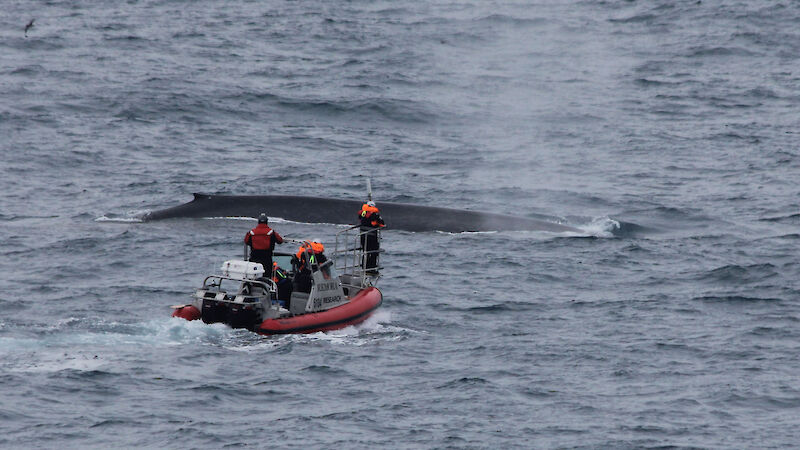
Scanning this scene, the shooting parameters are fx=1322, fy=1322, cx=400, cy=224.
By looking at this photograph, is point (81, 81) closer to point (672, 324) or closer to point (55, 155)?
point (55, 155)

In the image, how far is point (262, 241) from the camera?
25797 millimetres

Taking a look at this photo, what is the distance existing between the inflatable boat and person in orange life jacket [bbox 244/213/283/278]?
0.91 ft

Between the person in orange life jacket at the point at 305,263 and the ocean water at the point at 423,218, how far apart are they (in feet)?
4.42

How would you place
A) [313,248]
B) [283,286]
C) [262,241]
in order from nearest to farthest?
[262,241], [313,248], [283,286]

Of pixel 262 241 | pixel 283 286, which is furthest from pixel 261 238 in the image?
pixel 283 286

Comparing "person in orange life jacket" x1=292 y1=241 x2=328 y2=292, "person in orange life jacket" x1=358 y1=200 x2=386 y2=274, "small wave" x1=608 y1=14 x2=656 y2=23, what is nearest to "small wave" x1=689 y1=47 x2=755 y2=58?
"small wave" x1=608 y1=14 x2=656 y2=23

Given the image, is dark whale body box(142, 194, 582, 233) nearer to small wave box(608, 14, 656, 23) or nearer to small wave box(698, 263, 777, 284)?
small wave box(698, 263, 777, 284)

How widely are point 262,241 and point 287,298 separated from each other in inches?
53.1

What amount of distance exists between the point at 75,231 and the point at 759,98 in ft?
109

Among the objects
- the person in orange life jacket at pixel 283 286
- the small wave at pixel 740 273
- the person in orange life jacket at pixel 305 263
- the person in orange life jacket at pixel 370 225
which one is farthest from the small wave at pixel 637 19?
the person in orange life jacket at pixel 283 286

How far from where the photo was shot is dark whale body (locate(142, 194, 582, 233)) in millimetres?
35719

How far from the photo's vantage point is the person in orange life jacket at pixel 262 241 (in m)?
25.8

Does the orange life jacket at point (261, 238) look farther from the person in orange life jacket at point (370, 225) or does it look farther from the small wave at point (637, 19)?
the small wave at point (637, 19)

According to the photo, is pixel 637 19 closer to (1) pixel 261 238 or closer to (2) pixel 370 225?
(2) pixel 370 225
